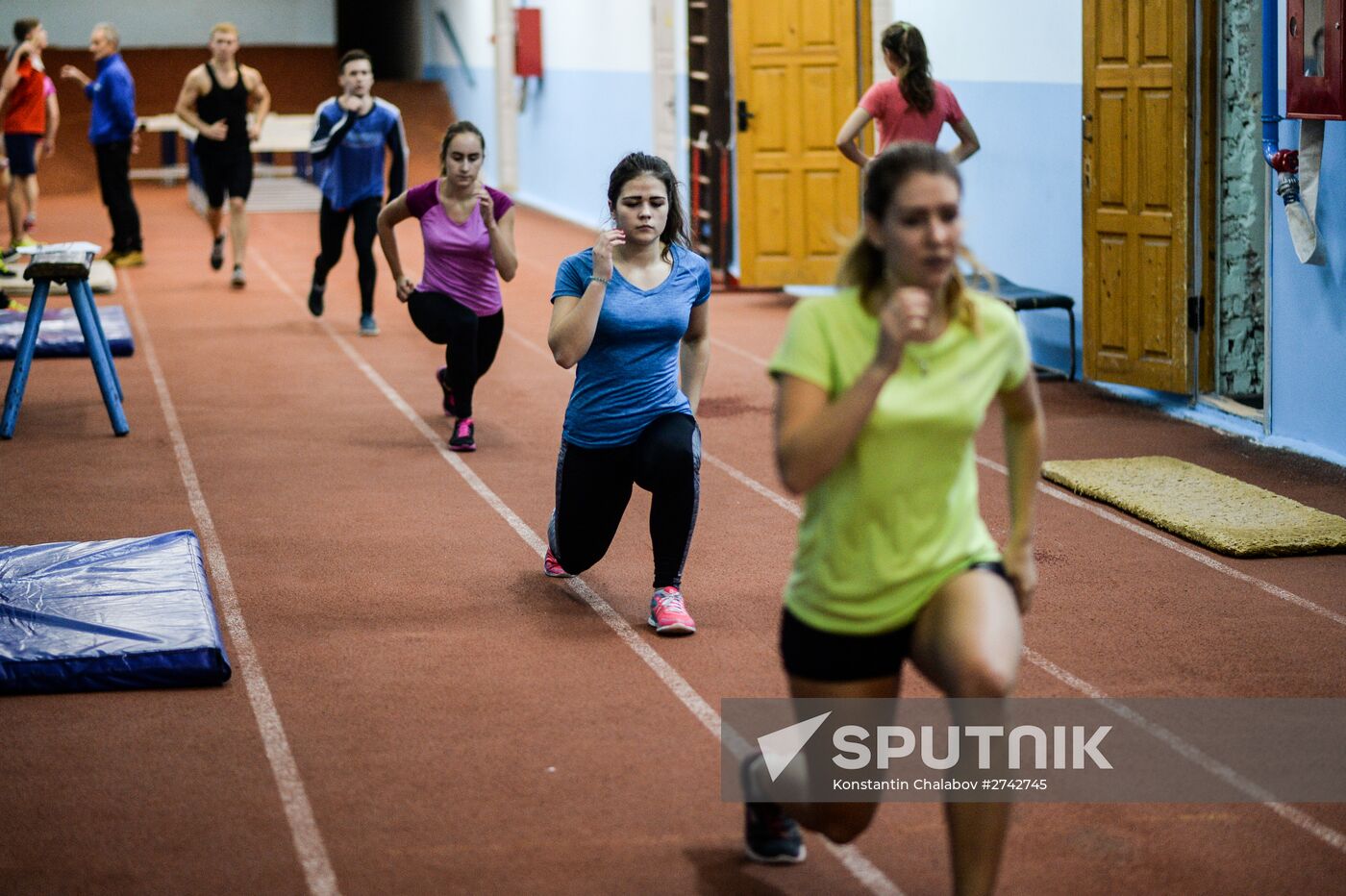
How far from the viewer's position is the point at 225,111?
45.0 feet

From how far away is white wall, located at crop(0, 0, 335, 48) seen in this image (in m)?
26.8

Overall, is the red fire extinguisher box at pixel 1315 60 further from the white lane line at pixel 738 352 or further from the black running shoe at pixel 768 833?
the black running shoe at pixel 768 833

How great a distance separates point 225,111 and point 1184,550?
9609mm

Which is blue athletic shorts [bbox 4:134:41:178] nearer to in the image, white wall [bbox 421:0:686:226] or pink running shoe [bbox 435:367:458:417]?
white wall [bbox 421:0:686:226]

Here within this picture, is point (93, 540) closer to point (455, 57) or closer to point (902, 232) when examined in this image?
point (902, 232)

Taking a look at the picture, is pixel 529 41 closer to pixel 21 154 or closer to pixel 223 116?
pixel 21 154

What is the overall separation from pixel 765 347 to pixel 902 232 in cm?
848

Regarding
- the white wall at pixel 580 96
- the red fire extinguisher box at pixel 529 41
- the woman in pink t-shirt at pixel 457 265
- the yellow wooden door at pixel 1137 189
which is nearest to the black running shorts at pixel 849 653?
the woman in pink t-shirt at pixel 457 265

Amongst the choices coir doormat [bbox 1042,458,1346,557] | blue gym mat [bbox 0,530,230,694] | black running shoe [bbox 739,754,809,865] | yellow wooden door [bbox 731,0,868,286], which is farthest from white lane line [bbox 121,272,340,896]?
yellow wooden door [bbox 731,0,868,286]

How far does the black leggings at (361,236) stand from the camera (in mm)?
11781

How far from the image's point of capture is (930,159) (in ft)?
10.3

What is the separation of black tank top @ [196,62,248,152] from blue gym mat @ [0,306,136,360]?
236cm

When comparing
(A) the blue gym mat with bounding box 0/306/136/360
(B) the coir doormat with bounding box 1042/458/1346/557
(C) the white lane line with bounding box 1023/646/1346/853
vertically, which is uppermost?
(A) the blue gym mat with bounding box 0/306/136/360

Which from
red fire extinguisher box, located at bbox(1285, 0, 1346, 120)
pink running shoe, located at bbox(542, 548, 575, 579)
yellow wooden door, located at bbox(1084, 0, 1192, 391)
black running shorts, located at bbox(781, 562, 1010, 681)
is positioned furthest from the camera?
yellow wooden door, located at bbox(1084, 0, 1192, 391)
